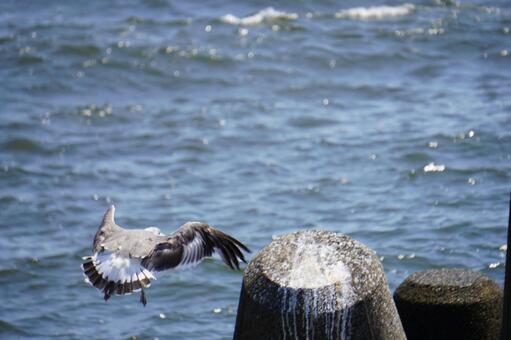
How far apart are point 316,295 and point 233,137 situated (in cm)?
878

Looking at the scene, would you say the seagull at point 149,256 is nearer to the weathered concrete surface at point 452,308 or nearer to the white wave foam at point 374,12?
the weathered concrete surface at point 452,308

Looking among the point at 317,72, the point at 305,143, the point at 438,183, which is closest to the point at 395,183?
the point at 438,183

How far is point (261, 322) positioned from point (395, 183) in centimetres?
744

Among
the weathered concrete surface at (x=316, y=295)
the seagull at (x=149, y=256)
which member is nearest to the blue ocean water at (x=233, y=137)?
the seagull at (x=149, y=256)

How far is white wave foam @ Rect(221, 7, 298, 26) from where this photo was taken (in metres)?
18.4

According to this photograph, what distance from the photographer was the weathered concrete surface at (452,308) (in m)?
6.82

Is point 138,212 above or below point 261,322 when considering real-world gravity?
below

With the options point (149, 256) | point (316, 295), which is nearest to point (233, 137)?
point (149, 256)

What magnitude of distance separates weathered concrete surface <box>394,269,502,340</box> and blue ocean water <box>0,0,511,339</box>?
2.78 m

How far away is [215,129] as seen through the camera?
1450 centimetres

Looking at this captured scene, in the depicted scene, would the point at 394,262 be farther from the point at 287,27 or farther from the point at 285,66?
the point at 287,27

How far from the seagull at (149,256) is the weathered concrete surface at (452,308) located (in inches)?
44.9

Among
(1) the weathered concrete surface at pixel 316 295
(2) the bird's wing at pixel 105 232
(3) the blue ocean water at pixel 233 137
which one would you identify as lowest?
(3) the blue ocean water at pixel 233 137

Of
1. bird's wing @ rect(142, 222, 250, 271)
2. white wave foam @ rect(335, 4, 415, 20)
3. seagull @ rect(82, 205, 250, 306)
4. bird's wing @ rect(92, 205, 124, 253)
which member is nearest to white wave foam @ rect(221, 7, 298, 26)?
white wave foam @ rect(335, 4, 415, 20)
